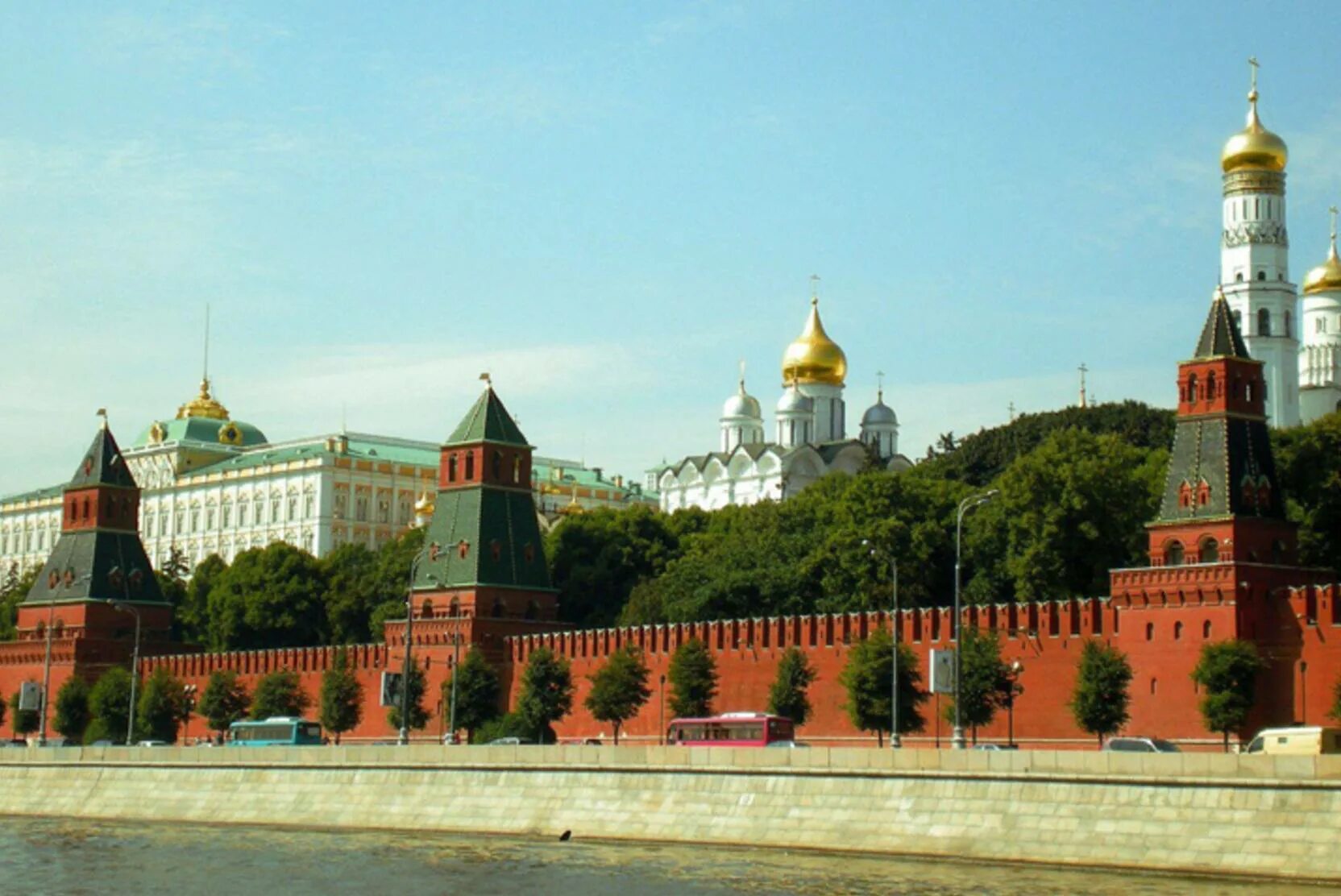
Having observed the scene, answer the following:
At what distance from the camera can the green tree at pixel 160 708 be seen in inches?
3051

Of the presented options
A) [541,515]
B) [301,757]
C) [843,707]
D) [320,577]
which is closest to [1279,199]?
[541,515]

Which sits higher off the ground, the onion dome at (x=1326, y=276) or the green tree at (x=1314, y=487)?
the onion dome at (x=1326, y=276)

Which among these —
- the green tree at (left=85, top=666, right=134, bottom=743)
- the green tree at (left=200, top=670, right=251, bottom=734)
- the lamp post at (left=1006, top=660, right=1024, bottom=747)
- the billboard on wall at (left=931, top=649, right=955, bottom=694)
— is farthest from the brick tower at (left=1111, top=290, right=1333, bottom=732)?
the green tree at (left=85, top=666, right=134, bottom=743)

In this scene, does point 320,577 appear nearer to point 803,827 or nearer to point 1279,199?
point 1279,199

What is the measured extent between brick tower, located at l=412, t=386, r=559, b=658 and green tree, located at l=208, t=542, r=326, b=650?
2031 cm

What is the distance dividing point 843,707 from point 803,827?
1715cm

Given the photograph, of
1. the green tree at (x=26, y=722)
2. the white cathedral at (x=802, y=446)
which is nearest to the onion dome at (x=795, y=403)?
the white cathedral at (x=802, y=446)

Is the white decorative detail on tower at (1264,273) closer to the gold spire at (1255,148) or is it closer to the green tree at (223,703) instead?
the gold spire at (1255,148)

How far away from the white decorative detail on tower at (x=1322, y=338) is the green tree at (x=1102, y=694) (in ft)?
189

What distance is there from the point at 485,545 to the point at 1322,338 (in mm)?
52572

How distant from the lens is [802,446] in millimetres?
126188

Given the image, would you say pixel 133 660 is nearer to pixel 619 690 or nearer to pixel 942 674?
pixel 619 690

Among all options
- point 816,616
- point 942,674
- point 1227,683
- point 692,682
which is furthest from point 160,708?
point 1227,683

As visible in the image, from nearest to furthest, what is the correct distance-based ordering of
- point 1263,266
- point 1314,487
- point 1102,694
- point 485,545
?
1. point 1102,694
2. point 1314,487
3. point 485,545
4. point 1263,266
